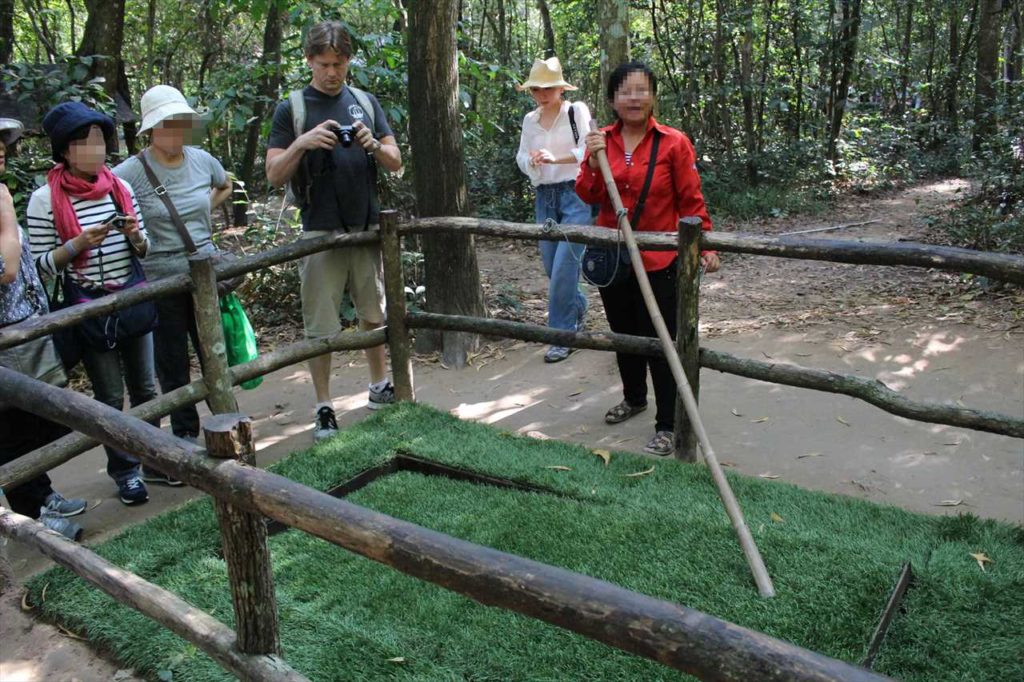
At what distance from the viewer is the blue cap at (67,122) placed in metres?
3.55

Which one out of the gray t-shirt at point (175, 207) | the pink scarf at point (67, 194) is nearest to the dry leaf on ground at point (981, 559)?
the gray t-shirt at point (175, 207)

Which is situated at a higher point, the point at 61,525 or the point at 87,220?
the point at 87,220

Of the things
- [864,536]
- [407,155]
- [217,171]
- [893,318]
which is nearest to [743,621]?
[864,536]

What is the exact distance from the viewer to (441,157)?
5.66 metres

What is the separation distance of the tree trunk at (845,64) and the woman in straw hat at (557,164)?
751 centimetres

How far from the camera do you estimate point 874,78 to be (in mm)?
14242

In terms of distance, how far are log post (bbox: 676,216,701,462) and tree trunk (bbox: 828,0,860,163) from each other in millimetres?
9017

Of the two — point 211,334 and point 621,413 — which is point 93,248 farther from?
point 621,413

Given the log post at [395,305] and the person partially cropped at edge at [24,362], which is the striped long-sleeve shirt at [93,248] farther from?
the log post at [395,305]

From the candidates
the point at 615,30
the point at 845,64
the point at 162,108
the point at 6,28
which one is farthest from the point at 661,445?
the point at 845,64

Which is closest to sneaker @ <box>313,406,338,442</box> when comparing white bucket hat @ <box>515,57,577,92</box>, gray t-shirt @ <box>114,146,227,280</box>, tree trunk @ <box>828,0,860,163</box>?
gray t-shirt @ <box>114,146,227,280</box>

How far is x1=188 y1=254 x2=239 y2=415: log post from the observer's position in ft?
12.4

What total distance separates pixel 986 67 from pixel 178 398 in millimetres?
11591

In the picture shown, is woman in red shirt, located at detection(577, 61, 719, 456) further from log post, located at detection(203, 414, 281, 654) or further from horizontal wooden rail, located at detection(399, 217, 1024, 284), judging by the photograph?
log post, located at detection(203, 414, 281, 654)
